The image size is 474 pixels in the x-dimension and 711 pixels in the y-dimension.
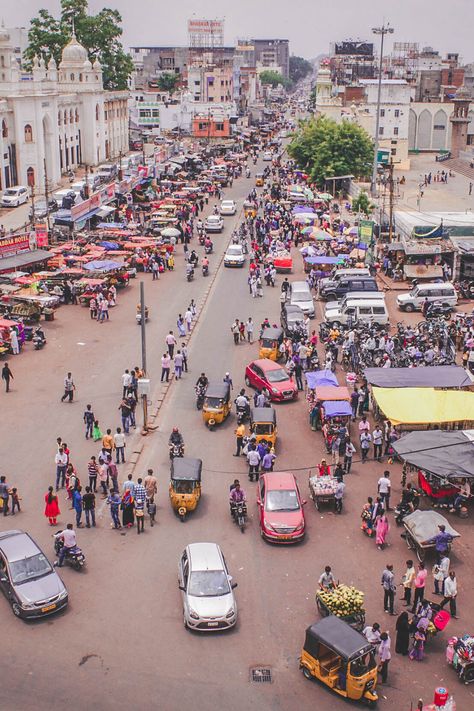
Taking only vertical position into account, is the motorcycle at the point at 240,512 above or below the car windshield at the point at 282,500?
below

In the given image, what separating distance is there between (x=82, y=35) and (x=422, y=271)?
2482 inches

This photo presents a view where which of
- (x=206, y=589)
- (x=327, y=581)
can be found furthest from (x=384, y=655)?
(x=206, y=589)

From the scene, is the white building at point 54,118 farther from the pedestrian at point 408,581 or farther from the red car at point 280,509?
the pedestrian at point 408,581

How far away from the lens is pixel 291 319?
34125 mm

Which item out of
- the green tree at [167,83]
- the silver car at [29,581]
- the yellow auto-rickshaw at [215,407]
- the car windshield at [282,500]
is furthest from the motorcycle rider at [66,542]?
the green tree at [167,83]

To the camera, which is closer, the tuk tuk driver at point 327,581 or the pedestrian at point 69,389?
the tuk tuk driver at point 327,581

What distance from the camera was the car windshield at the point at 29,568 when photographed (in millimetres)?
16641

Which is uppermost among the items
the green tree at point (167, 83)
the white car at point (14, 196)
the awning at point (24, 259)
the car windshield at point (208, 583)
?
the green tree at point (167, 83)

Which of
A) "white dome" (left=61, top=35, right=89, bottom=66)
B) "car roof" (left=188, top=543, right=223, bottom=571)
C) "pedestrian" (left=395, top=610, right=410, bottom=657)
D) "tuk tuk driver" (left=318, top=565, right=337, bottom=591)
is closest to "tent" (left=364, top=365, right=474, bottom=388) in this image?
"tuk tuk driver" (left=318, top=565, right=337, bottom=591)


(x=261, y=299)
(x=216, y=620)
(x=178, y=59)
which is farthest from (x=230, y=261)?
(x=178, y=59)

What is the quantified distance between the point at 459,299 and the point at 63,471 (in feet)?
79.0

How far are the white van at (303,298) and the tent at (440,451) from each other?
16.0 m

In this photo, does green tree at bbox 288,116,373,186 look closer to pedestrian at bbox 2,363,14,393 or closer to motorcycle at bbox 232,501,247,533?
pedestrian at bbox 2,363,14,393

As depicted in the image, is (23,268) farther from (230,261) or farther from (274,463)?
(274,463)
